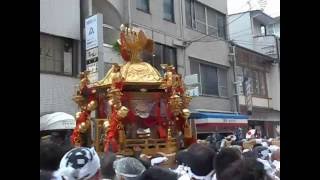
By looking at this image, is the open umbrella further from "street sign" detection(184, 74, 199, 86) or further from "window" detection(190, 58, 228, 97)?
"window" detection(190, 58, 228, 97)

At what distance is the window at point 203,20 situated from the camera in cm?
355

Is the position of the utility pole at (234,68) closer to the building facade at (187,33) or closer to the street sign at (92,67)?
the building facade at (187,33)

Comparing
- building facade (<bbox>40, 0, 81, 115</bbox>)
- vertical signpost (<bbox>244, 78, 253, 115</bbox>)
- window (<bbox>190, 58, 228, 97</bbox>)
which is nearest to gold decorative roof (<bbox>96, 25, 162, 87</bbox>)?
building facade (<bbox>40, 0, 81, 115</bbox>)

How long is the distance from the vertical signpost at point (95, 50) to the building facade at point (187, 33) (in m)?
0.42

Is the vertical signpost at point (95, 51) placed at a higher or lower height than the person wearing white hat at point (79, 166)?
higher

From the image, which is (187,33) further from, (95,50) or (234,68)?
(95,50)

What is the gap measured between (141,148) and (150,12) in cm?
179

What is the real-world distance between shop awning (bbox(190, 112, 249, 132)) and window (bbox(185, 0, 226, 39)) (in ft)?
2.76

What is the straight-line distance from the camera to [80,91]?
2.37m

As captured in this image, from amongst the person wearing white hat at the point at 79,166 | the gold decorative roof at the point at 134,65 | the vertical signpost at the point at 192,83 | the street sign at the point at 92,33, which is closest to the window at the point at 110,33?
the street sign at the point at 92,33

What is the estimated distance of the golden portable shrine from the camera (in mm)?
2151

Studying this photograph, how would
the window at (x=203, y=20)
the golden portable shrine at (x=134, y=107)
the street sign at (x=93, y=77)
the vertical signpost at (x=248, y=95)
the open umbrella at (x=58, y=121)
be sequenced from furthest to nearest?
the window at (x=203, y=20) → the vertical signpost at (x=248, y=95) → the street sign at (x=93, y=77) → the golden portable shrine at (x=134, y=107) → the open umbrella at (x=58, y=121)

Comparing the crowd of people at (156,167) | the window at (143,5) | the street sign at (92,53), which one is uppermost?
the window at (143,5)
